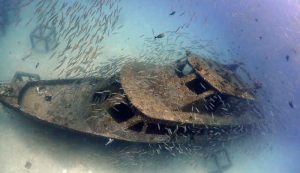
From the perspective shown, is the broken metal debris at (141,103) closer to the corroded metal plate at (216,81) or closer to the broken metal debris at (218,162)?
the corroded metal plate at (216,81)

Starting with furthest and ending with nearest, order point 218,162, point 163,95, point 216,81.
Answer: point 218,162 < point 216,81 < point 163,95

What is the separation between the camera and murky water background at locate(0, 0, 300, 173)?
9.95 m

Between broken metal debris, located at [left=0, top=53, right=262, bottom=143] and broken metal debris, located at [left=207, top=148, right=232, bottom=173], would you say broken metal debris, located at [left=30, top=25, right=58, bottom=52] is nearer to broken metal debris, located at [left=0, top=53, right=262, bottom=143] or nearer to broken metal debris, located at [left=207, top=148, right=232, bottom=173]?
broken metal debris, located at [left=0, top=53, right=262, bottom=143]

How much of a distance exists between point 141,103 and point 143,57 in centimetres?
752

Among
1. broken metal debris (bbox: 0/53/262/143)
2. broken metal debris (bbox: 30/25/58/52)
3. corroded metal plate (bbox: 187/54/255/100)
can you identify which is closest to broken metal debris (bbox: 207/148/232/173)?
broken metal debris (bbox: 0/53/262/143)

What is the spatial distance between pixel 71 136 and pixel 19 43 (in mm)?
6393

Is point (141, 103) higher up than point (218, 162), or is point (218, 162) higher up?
point (141, 103)

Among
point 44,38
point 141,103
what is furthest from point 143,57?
point 141,103

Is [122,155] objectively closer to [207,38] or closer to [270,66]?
[207,38]

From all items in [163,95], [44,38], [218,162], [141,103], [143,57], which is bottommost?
[218,162]

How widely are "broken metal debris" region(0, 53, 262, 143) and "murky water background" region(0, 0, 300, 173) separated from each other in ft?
3.23

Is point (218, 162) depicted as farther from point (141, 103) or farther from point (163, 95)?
point (141, 103)

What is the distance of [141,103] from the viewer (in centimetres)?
816

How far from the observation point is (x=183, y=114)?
347 inches
